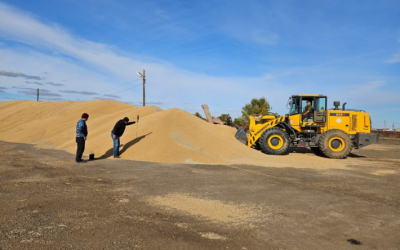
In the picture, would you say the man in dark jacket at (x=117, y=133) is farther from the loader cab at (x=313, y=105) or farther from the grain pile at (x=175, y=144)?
the loader cab at (x=313, y=105)

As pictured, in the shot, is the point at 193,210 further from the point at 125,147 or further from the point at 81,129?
the point at 125,147

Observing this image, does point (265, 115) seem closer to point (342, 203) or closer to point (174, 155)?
point (174, 155)

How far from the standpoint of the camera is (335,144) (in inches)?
541

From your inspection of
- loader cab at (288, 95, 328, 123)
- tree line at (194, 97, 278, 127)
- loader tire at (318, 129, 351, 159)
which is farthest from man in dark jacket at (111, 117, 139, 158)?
tree line at (194, 97, 278, 127)

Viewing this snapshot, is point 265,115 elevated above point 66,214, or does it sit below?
above

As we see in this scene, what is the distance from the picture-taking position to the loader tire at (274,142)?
547 inches

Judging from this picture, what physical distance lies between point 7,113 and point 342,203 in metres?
39.6

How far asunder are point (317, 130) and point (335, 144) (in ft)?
4.02

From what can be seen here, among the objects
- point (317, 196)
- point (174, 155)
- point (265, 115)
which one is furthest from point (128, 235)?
point (265, 115)

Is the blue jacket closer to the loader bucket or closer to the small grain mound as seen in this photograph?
the small grain mound

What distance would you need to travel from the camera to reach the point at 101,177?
25.7 ft

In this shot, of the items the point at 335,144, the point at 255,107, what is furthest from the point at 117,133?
the point at 255,107

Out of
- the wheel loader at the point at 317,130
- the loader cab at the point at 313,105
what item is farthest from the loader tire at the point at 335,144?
the loader cab at the point at 313,105

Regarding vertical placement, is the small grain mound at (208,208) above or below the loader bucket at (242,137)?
below
